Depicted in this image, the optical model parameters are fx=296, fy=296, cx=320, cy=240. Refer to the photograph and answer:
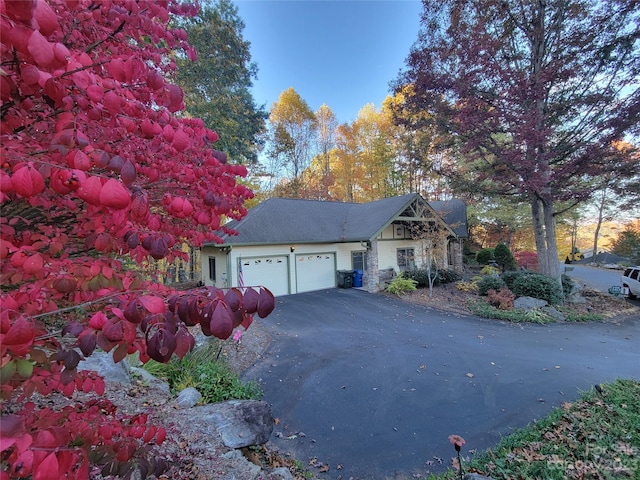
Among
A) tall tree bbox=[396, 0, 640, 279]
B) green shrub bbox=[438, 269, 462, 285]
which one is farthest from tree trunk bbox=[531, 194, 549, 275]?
green shrub bbox=[438, 269, 462, 285]

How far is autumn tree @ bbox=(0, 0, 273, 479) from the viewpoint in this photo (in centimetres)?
102

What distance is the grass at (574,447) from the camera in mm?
3148

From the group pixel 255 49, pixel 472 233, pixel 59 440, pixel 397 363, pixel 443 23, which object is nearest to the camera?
pixel 59 440

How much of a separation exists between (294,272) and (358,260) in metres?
4.03

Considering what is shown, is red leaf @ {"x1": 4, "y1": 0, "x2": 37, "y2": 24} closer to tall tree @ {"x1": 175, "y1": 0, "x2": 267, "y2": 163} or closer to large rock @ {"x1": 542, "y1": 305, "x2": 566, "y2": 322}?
tall tree @ {"x1": 175, "y1": 0, "x2": 267, "y2": 163}

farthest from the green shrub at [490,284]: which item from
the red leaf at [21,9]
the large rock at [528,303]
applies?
the red leaf at [21,9]

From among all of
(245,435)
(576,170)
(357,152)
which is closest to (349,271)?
(576,170)

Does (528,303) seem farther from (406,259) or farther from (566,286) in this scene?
(406,259)

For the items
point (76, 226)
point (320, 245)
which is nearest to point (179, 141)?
point (76, 226)

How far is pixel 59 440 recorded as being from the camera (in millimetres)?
1212

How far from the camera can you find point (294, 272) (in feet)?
46.9

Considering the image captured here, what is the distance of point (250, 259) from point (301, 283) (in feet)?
9.61

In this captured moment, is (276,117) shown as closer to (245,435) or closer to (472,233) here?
(472,233)

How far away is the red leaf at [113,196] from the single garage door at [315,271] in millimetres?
13394
